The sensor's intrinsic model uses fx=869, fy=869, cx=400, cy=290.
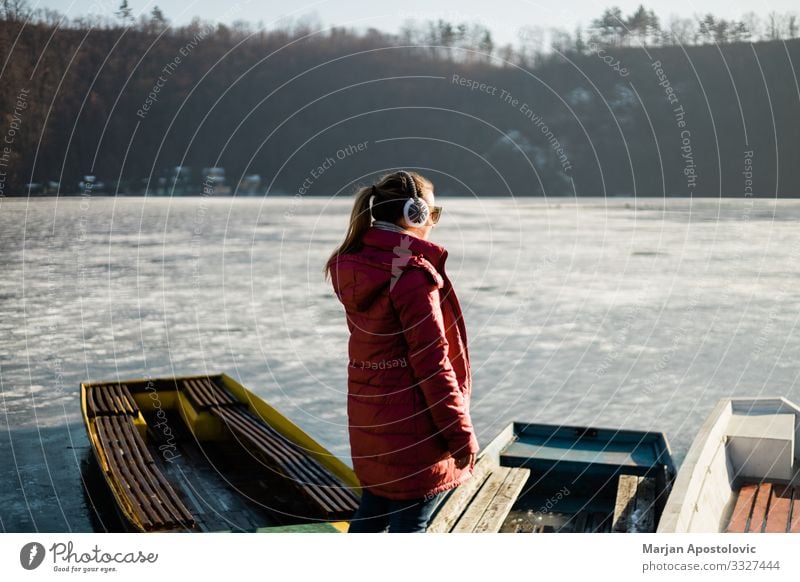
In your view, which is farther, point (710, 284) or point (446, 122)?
point (446, 122)

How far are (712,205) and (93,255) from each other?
27.5 m

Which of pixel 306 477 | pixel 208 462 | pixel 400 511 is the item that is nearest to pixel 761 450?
pixel 306 477

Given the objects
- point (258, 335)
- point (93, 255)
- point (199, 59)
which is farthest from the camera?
point (199, 59)

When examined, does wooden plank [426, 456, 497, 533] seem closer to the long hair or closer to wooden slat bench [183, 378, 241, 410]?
the long hair

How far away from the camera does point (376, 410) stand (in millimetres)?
2379

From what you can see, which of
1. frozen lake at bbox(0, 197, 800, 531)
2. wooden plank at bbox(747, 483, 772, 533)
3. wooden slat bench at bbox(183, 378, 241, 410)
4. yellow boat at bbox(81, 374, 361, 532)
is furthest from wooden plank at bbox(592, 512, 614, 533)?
wooden slat bench at bbox(183, 378, 241, 410)

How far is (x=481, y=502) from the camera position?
416cm

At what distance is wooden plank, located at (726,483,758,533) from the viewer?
13.5 feet

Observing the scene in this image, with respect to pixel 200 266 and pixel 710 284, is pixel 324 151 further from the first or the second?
pixel 710 284

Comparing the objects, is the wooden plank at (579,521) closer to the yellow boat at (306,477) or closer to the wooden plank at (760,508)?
the yellow boat at (306,477)

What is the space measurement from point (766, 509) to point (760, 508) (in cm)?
3

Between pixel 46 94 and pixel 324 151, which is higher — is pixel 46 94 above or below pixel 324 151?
above

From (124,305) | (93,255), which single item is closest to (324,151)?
(93,255)
